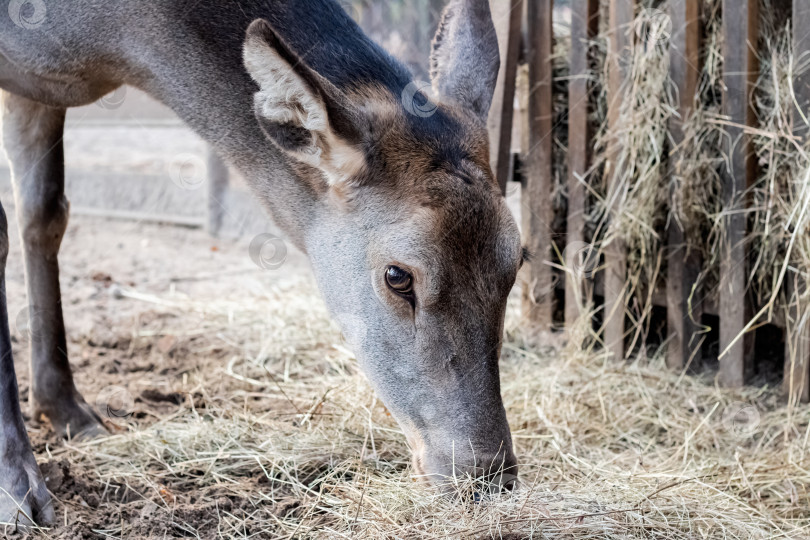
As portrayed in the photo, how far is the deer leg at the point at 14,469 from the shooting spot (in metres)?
3.32

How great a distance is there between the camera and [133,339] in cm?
572

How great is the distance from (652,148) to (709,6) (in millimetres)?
874

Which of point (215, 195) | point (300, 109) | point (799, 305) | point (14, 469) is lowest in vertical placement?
point (14, 469)

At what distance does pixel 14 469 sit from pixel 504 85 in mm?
3502

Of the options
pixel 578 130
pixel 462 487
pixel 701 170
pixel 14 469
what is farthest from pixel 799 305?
pixel 14 469

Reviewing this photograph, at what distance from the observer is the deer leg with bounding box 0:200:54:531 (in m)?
3.32

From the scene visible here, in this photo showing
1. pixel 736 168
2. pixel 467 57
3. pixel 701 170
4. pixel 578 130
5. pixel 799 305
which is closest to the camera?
pixel 467 57

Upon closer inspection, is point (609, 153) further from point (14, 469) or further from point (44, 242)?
point (14, 469)

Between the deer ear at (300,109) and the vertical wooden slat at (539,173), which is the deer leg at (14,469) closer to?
the deer ear at (300,109)

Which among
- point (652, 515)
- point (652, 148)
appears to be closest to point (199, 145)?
point (652, 148)

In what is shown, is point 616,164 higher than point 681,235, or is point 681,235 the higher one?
point 616,164

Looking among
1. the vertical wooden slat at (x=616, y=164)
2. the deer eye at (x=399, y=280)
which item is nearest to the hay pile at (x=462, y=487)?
the vertical wooden slat at (x=616, y=164)

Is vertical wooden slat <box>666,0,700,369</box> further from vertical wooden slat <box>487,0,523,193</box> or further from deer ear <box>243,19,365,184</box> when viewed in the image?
deer ear <box>243,19,365,184</box>

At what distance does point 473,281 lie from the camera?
322 centimetres
